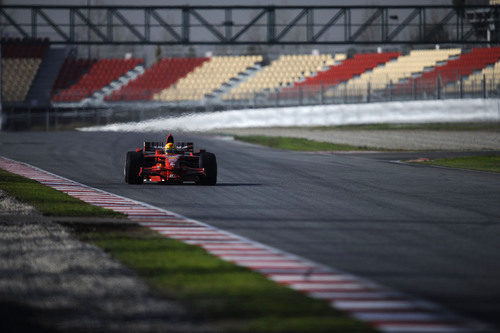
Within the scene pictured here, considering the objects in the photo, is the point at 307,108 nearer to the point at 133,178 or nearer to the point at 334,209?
the point at 133,178

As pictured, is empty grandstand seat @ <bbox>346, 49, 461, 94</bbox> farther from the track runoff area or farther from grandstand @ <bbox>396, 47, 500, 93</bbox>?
the track runoff area

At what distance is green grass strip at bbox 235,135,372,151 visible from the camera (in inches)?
1201

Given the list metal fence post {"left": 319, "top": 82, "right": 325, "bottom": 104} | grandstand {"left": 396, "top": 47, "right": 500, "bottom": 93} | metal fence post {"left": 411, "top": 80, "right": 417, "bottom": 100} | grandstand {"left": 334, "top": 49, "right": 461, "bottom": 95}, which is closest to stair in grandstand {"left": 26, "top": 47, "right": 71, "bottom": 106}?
metal fence post {"left": 319, "top": 82, "right": 325, "bottom": 104}

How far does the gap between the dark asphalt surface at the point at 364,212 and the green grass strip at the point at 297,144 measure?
649 centimetres

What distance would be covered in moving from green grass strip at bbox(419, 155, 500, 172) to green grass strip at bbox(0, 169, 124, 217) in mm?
11113

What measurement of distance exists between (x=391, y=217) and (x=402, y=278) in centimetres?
437

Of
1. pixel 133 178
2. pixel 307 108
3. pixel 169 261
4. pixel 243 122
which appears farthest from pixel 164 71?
pixel 169 261

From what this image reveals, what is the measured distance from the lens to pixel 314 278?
6.95 m

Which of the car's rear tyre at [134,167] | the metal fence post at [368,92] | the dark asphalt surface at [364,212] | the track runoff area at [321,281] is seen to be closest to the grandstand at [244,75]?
the metal fence post at [368,92]

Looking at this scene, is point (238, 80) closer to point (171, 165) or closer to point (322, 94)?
point (322, 94)

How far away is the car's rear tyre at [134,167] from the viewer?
15727 millimetres

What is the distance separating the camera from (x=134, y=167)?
15938 mm

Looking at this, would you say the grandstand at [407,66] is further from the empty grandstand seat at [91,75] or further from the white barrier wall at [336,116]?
the empty grandstand seat at [91,75]

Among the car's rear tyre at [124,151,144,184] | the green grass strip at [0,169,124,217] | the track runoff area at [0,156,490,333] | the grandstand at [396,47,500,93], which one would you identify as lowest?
the track runoff area at [0,156,490,333]
